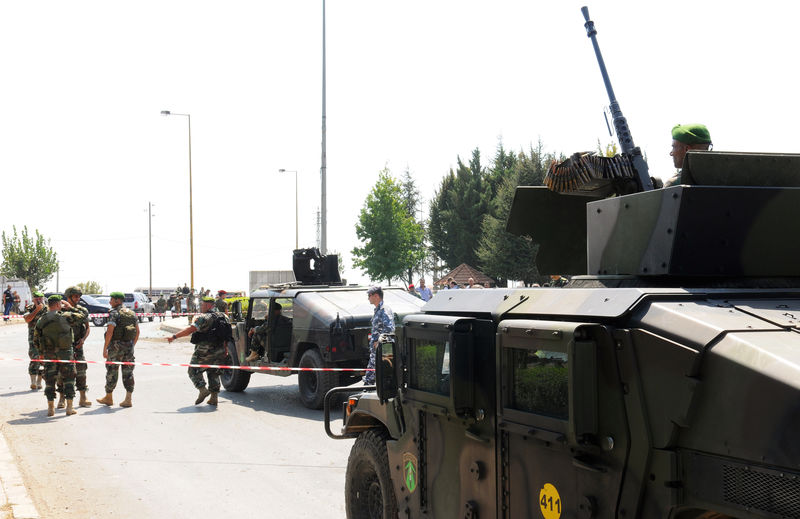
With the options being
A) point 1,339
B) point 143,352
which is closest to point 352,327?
point 143,352

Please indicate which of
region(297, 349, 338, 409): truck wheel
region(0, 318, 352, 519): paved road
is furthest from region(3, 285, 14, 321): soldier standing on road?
region(297, 349, 338, 409): truck wheel

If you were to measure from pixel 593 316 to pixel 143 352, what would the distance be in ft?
69.2

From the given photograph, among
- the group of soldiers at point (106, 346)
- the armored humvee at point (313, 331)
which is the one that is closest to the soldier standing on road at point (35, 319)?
the group of soldiers at point (106, 346)

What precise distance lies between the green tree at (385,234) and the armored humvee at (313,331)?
29118mm

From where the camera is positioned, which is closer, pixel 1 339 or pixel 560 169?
pixel 560 169

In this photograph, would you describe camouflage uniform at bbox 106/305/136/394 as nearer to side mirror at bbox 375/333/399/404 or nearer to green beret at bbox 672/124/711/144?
side mirror at bbox 375/333/399/404

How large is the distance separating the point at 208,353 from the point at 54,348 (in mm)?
2136

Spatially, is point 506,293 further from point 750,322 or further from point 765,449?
point 765,449

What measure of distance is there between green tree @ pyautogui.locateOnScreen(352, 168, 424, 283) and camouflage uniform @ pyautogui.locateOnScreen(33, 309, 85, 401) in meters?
31.6

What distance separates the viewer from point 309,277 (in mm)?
15023

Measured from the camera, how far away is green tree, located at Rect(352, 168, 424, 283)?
141ft

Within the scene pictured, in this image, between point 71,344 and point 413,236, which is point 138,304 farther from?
point 71,344

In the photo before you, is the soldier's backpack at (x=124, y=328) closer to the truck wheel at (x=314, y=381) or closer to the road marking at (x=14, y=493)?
the truck wheel at (x=314, y=381)

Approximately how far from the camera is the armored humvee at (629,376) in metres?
2.64
